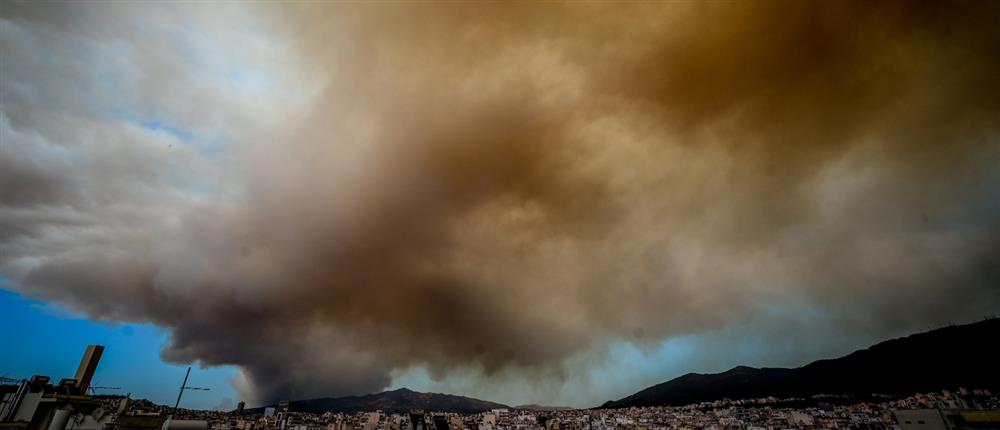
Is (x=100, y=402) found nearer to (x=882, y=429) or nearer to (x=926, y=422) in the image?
(x=926, y=422)

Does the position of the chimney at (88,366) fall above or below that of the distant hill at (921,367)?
below

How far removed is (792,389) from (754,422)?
108 meters

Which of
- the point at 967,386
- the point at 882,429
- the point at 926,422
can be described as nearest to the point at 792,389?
the point at 967,386

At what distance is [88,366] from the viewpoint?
31688 millimetres

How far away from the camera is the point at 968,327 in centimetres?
17362

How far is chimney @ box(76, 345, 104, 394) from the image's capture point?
30.9 metres

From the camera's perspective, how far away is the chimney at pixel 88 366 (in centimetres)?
3088

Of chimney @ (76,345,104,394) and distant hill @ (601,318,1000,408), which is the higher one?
distant hill @ (601,318,1000,408)

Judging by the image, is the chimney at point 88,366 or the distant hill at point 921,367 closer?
the chimney at point 88,366

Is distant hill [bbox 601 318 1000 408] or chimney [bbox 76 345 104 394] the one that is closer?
chimney [bbox 76 345 104 394]

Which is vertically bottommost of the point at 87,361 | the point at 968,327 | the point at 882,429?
the point at 882,429

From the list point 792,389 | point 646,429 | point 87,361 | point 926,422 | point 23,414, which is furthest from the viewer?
point 792,389

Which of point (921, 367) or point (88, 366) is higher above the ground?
point (921, 367)

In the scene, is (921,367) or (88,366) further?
(921,367)
